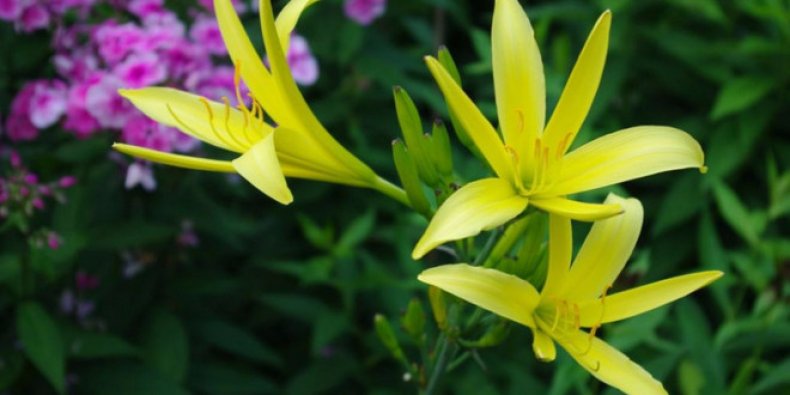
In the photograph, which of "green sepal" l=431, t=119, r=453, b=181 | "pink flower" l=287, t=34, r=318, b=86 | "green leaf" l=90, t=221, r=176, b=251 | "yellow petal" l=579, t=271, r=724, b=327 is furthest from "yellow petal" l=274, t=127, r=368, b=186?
"pink flower" l=287, t=34, r=318, b=86

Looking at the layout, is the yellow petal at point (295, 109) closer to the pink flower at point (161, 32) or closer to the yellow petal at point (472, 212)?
the yellow petal at point (472, 212)

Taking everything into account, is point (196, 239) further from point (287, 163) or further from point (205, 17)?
point (287, 163)

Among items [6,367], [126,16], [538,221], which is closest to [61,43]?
[126,16]

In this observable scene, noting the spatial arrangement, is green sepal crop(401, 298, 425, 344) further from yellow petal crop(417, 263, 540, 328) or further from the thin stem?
yellow petal crop(417, 263, 540, 328)

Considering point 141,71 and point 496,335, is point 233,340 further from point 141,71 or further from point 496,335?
point 496,335

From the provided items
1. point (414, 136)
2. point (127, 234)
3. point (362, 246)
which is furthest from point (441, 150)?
point (362, 246)

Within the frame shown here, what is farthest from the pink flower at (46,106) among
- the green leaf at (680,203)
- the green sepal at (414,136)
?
the green leaf at (680,203)
